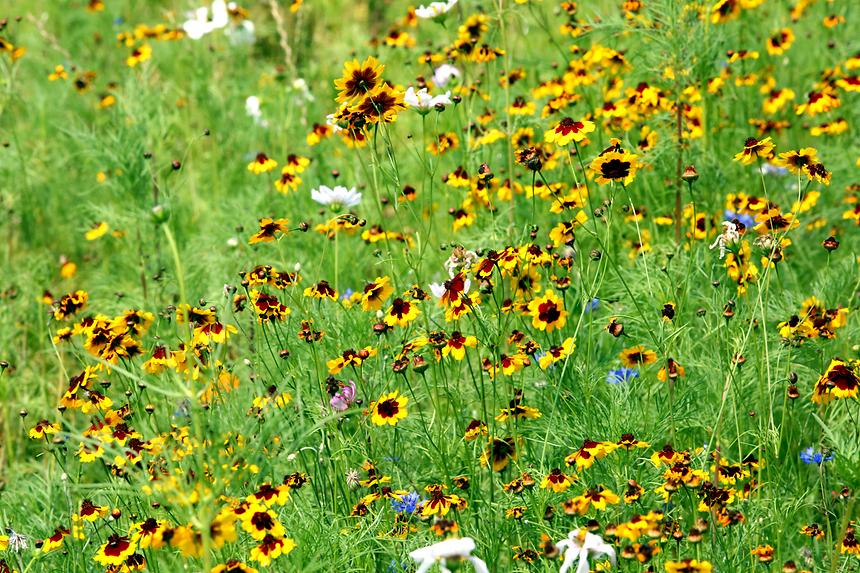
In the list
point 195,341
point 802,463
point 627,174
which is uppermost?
point 627,174

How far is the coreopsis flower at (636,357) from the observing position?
2480 millimetres

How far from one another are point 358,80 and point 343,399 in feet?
2.57

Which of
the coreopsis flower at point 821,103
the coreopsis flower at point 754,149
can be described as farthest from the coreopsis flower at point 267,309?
the coreopsis flower at point 821,103

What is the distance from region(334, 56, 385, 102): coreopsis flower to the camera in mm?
2352

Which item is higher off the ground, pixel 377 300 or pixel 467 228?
pixel 377 300

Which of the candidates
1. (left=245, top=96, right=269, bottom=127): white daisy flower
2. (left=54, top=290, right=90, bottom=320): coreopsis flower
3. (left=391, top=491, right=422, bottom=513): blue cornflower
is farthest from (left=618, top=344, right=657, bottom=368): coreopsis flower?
(left=245, top=96, right=269, bottom=127): white daisy flower

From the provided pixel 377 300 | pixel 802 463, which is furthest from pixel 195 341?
pixel 802 463

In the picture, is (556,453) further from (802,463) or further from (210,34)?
(210,34)

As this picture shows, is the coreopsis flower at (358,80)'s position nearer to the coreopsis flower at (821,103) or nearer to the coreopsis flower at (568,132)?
the coreopsis flower at (568,132)

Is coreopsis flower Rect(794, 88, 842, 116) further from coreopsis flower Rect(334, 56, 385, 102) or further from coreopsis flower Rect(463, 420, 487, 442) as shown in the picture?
coreopsis flower Rect(463, 420, 487, 442)

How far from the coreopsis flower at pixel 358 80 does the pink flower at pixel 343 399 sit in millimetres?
716

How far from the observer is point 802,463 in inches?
104

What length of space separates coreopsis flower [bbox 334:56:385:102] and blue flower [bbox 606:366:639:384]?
0.93 meters

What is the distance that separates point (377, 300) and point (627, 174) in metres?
0.65
